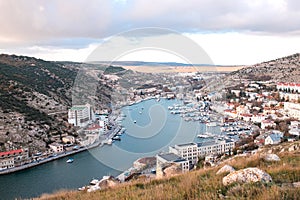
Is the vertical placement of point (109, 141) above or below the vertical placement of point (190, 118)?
below

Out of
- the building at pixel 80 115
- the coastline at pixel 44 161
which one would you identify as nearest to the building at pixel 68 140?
the coastline at pixel 44 161

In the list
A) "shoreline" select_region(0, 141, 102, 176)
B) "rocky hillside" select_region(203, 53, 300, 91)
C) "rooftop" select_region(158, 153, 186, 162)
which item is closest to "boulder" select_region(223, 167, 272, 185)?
"rooftop" select_region(158, 153, 186, 162)

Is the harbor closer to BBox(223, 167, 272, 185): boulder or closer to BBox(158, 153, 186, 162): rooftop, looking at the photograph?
BBox(158, 153, 186, 162): rooftop

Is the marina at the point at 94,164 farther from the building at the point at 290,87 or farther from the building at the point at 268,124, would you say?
the building at the point at 290,87

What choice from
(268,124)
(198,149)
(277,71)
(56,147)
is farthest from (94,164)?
(277,71)

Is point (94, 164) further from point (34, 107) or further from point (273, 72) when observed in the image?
point (273, 72)

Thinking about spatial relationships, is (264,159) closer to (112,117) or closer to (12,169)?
(12,169)
